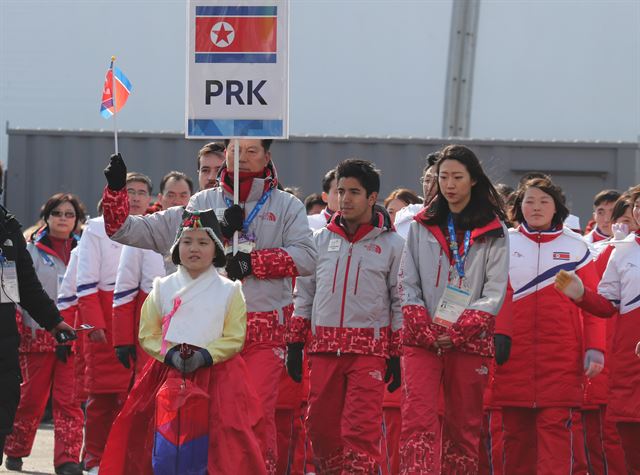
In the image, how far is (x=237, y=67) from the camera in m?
7.63

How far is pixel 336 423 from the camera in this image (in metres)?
8.33

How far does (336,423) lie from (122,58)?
18166mm

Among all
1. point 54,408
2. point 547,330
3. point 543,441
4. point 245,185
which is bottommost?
point 54,408

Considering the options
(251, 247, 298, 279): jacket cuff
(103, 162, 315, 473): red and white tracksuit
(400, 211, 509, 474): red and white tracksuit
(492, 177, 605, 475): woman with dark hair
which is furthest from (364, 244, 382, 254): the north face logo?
(251, 247, 298, 279): jacket cuff

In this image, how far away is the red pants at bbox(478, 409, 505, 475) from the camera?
9.67 metres

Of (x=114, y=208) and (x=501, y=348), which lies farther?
(x=501, y=348)

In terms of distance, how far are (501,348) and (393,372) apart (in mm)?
723

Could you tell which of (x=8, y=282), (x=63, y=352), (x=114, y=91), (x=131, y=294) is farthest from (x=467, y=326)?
(x=63, y=352)

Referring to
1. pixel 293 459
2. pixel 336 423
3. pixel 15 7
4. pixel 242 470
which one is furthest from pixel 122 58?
pixel 242 470

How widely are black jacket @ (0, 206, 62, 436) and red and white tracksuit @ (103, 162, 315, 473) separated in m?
0.79

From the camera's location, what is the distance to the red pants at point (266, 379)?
717 cm

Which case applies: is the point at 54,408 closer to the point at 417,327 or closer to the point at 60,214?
the point at 60,214

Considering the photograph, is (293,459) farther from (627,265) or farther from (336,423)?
(627,265)

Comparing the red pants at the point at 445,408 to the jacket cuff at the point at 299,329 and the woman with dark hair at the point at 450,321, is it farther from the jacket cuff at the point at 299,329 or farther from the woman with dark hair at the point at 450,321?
the jacket cuff at the point at 299,329
